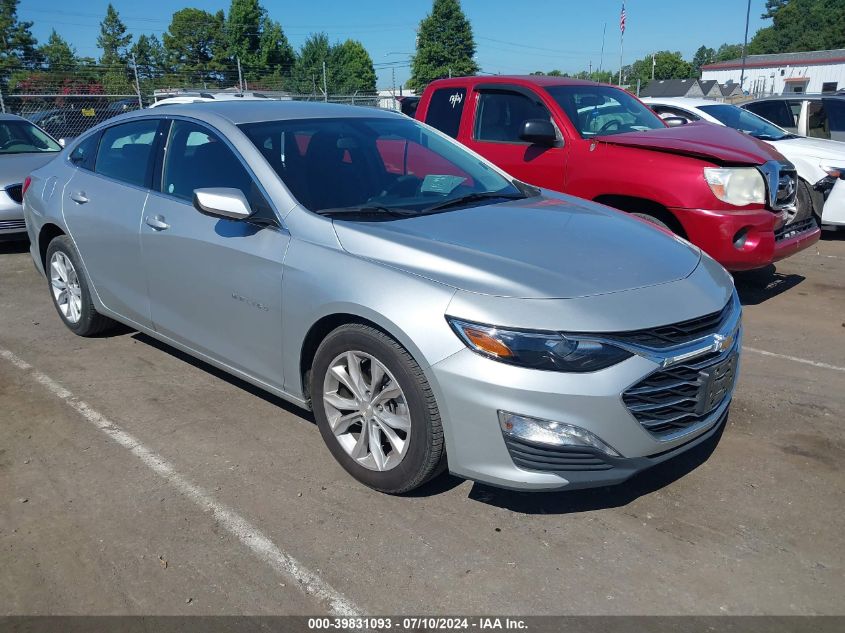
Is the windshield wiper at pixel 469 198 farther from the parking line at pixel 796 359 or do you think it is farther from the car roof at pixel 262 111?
the parking line at pixel 796 359

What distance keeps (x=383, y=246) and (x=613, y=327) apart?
1026 millimetres

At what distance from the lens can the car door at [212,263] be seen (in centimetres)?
347

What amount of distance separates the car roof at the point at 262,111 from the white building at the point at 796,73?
70357 mm

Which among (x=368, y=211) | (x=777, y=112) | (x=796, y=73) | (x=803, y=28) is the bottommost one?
(x=368, y=211)

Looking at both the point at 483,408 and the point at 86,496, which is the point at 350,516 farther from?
the point at 86,496

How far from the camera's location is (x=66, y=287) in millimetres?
5262

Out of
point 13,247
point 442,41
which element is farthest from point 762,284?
point 442,41

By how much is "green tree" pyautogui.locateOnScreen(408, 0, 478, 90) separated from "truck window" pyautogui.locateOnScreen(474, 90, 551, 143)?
85440 mm

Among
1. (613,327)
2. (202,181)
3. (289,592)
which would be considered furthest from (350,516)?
(202,181)

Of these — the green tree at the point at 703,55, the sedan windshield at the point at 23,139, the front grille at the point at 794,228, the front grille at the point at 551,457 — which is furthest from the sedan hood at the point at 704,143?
the green tree at the point at 703,55

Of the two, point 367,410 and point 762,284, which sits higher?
point 367,410

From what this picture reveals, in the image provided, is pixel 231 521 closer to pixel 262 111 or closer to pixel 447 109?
pixel 262 111

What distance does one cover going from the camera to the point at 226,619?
249cm

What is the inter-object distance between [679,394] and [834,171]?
6.52 meters
